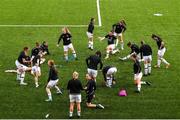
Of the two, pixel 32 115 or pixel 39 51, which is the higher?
pixel 39 51

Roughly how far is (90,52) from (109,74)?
6447mm

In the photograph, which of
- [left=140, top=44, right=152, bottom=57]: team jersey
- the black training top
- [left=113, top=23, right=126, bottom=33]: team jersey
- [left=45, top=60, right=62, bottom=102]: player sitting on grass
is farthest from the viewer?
[left=113, top=23, right=126, bottom=33]: team jersey

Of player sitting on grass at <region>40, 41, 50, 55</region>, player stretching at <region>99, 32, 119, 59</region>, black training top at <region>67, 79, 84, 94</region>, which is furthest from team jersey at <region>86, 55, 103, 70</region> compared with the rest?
player sitting on grass at <region>40, 41, 50, 55</region>

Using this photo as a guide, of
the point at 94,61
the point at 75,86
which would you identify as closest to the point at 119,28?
the point at 94,61

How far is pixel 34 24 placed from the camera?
3816cm

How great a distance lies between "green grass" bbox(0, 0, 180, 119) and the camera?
22656 millimetres

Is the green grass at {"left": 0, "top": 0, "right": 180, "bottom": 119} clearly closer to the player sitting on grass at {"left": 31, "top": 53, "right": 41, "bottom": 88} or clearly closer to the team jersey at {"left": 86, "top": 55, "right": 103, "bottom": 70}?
the player sitting on grass at {"left": 31, "top": 53, "right": 41, "bottom": 88}

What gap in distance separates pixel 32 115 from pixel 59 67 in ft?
22.5

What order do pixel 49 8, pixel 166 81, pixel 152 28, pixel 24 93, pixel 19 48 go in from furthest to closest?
1. pixel 49 8
2. pixel 152 28
3. pixel 19 48
4. pixel 166 81
5. pixel 24 93

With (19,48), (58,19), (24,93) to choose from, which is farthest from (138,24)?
(24,93)

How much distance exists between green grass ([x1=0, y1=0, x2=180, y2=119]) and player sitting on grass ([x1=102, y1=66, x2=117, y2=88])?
0.42 meters

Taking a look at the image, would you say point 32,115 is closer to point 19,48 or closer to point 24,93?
point 24,93

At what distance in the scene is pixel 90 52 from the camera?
103 feet

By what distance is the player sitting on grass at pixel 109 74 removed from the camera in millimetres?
25044
